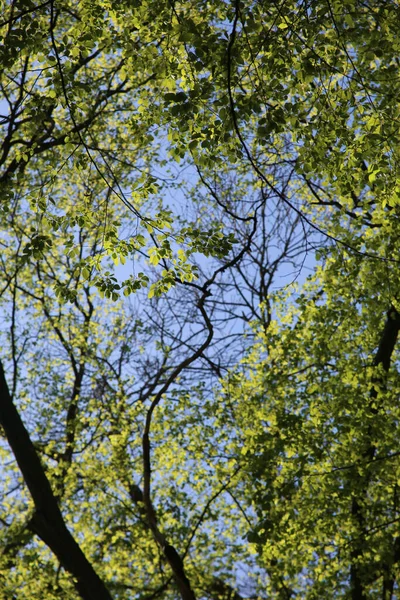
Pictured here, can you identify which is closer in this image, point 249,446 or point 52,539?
point 52,539

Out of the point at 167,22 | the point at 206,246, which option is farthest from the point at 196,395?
the point at 167,22

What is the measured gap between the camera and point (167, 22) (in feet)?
18.9

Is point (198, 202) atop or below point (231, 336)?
atop

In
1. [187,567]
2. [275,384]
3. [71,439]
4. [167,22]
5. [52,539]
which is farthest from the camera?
[71,439]

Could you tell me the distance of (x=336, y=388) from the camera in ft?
30.4

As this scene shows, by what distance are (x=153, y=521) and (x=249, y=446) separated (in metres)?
2.01

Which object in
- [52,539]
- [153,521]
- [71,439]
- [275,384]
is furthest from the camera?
[71,439]

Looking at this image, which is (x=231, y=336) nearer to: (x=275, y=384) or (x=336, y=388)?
(x=275, y=384)

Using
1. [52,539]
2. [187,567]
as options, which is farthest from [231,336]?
[52,539]

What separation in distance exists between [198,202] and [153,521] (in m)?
10.5

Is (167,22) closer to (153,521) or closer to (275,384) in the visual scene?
(153,521)

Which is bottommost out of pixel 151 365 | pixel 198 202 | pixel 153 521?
pixel 153 521

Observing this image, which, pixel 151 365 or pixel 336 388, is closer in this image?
pixel 336 388

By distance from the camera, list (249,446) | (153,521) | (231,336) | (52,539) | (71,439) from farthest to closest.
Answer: (231,336) < (71,439) < (249,446) < (52,539) < (153,521)
